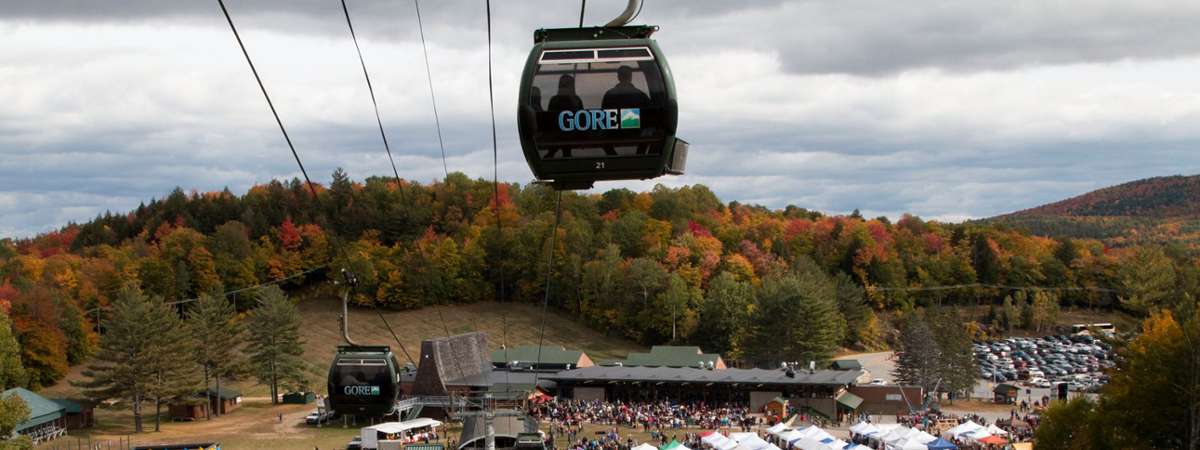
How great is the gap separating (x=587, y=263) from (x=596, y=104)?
314 feet

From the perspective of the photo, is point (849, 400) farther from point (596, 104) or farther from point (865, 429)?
point (596, 104)

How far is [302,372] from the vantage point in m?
74.9

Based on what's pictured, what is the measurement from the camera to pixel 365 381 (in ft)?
108

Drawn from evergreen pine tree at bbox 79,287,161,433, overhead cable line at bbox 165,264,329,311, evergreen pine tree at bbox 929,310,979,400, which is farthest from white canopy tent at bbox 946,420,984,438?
overhead cable line at bbox 165,264,329,311

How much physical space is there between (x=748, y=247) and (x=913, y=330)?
44.6 meters

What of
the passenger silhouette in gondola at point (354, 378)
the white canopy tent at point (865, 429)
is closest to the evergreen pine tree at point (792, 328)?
the white canopy tent at point (865, 429)

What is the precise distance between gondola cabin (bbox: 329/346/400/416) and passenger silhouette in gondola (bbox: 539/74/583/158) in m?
20.8

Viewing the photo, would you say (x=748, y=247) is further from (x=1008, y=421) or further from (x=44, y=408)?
(x=44, y=408)

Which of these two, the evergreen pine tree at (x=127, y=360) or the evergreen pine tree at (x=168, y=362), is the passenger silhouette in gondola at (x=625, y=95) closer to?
the evergreen pine tree at (x=127, y=360)

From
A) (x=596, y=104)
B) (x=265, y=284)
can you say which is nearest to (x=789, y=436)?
(x=596, y=104)

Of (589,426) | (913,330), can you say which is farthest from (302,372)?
(913,330)

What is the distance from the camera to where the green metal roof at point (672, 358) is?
249 ft

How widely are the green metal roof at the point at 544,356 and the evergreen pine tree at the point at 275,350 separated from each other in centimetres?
1231

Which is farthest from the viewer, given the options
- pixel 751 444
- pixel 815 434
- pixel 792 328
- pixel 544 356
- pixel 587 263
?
pixel 587 263
